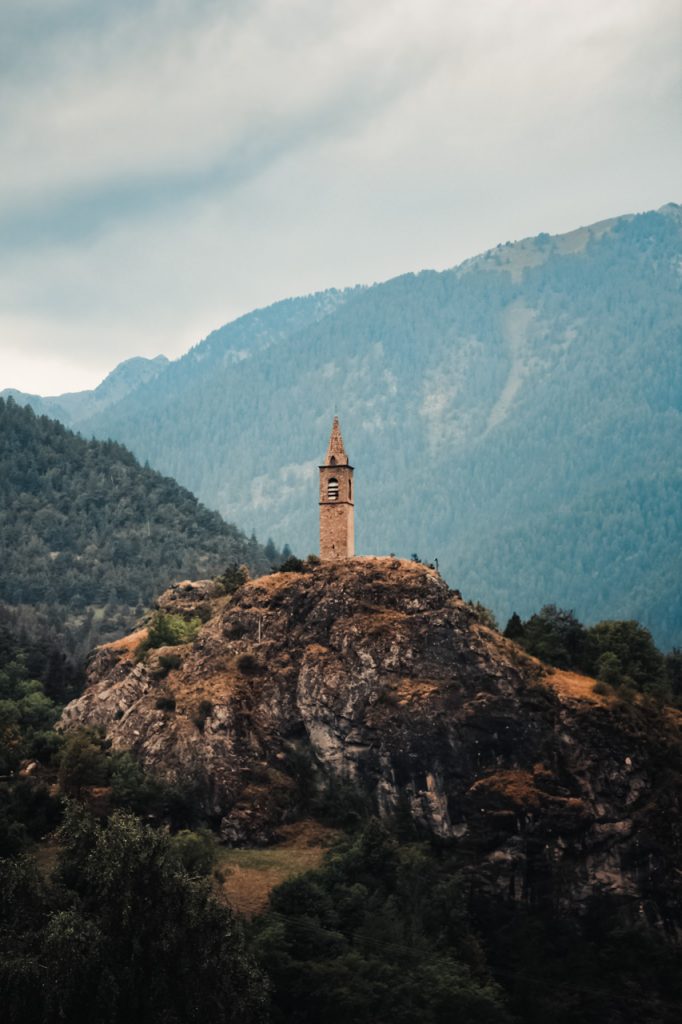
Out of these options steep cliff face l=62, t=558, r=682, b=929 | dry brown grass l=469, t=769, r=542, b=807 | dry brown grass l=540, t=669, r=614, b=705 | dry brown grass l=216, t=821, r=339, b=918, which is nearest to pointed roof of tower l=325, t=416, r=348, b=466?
steep cliff face l=62, t=558, r=682, b=929

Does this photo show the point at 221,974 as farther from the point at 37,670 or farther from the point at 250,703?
the point at 37,670

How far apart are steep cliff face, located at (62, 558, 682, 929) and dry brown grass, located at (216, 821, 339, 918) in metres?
2.11

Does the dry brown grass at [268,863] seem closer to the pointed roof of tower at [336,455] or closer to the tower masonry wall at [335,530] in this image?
the tower masonry wall at [335,530]

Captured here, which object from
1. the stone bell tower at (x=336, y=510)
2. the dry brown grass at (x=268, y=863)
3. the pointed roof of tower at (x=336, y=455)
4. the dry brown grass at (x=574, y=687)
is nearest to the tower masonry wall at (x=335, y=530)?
the stone bell tower at (x=336, y=510)

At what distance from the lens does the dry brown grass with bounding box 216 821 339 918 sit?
73312mm

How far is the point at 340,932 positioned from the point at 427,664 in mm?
22931

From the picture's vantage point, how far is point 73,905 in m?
63.6

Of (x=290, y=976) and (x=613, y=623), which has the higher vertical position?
(x=613, y=623)

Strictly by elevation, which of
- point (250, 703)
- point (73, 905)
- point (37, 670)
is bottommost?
point (73, 905)

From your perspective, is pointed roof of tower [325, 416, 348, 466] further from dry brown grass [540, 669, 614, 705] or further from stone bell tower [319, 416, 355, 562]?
dry brown grass [540, 669, 614, 705]

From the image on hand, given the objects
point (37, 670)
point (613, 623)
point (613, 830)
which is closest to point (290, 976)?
point (613, 830)

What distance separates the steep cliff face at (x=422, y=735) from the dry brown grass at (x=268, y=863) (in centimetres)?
211

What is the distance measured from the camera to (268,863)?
78438 mm

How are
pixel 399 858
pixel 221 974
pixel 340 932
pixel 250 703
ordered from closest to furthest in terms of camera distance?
pixel 221 974 → pixel 340 932 → pixel 399 858 → pixel 250 703
